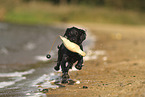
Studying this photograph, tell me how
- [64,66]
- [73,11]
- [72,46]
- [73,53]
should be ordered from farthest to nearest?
[73,11] → [64,66] → [73,53] → [72,46]

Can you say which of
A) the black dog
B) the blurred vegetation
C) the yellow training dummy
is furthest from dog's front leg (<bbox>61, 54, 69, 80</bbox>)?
the blurred vegetation

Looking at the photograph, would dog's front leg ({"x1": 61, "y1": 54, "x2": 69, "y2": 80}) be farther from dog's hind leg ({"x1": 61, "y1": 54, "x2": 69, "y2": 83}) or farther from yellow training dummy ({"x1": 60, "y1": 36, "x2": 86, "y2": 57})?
yellow training dummy ({"x1": 60, "y1": 36, "x2": 86, "y2": 57})

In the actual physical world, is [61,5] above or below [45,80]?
above

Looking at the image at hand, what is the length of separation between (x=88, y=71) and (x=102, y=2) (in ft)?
177

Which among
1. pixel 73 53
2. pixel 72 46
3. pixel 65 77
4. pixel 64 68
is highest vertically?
pixel 72 46

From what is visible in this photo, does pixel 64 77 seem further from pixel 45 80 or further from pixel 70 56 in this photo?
pixel 45 80

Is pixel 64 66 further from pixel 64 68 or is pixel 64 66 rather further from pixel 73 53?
pixel 73 53

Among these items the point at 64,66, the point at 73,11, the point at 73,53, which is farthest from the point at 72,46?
the point at 73,11

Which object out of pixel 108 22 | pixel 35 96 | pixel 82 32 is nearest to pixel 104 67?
pixel 82 32

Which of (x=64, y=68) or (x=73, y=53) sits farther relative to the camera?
(x=64, y=68)

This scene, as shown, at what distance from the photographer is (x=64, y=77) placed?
5.81 metres

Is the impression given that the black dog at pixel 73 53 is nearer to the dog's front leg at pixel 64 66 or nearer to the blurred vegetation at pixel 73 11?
the dog's front leg at pixel 64 66

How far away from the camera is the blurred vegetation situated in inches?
1972

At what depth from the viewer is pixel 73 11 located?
53875mm
